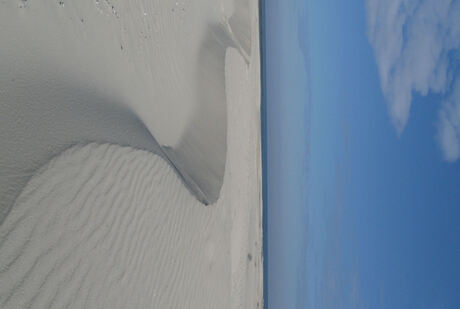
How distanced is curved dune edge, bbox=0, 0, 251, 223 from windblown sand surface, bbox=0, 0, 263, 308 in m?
0.01

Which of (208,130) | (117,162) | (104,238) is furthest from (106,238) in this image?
(208,130)

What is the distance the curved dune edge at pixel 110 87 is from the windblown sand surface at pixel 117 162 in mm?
12

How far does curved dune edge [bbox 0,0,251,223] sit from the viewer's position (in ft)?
9.51

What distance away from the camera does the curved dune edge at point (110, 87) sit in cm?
290

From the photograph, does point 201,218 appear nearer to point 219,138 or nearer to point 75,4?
point 219,138

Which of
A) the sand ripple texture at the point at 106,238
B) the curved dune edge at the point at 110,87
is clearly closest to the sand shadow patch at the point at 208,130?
the curved dune edge at the point at 110,87

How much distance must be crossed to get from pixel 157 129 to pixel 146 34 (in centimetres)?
111

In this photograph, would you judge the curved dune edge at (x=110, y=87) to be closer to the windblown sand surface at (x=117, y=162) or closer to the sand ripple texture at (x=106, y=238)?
the windblown sand surface at (x=117, y=162)

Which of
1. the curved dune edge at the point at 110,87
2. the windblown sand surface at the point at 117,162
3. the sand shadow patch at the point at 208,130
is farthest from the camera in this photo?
the sand shadow patch at the point at 208,130

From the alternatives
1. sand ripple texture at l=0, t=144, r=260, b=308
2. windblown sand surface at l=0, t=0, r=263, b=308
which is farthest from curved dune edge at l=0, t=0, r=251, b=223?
sand ripple texture at l=0, t=144, r=260, b=308

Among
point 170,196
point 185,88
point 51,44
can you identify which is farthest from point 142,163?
point 185,88

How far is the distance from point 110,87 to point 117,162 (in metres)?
0.81

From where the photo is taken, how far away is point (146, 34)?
4.84 m

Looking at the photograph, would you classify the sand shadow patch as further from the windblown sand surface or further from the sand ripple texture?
the sand ripple texture
